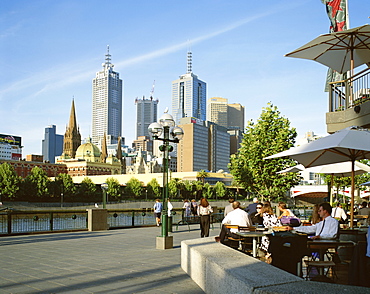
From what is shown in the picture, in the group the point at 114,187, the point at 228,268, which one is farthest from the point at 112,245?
the point at 114,187

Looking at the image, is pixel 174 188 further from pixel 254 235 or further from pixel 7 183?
pixel 254 235

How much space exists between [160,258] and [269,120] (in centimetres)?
1716

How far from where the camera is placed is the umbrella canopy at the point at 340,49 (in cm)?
1310

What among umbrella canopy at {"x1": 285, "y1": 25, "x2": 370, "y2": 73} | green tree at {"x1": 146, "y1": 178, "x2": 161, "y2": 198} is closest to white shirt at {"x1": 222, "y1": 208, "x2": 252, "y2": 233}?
umbrella canopy at {"x1": 285, "y1": 25, "x2": 370, "y2": 73}

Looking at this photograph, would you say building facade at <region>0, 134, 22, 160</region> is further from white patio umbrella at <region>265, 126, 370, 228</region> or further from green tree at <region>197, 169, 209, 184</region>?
white patio umbrella at <region>265, 126, 370, 228</region>

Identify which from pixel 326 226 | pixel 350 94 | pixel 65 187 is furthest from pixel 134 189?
pixel 326 226

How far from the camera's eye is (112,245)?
14.6 metres

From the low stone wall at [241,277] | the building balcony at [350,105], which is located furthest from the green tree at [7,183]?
the low stone wall at [241,277]

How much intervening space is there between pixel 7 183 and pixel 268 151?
66670 mm

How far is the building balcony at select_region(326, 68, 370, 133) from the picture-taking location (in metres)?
14.6

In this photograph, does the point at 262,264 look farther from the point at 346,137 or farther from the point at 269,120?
the point at 269,120

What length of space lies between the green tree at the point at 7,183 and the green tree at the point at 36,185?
3.00m

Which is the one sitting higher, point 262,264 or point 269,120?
point 269,120

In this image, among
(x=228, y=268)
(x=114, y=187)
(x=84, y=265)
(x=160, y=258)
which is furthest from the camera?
(x=114, y=187)
